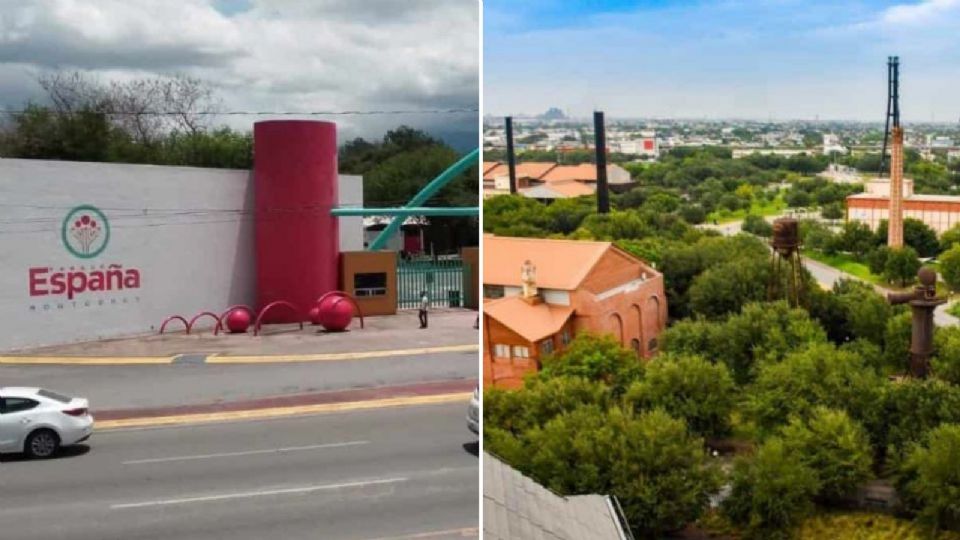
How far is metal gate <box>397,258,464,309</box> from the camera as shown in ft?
8.80

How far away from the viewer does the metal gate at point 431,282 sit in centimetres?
268

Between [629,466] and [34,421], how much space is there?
2406 mm

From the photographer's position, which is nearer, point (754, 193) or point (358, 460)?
point (358, 460)

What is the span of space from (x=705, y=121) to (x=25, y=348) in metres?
2.72

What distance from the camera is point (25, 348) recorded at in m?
2.20

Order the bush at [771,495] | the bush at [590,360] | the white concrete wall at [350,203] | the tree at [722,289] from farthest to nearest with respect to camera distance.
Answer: the tree at [722,289], the bush at [771,495], the bush at [590,360], the white concrete wall at [350,203]

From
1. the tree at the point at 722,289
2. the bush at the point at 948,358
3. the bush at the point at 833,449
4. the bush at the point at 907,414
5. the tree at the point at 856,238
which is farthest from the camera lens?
the tree at the point at 856,238

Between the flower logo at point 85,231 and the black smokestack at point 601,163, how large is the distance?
6.08ft

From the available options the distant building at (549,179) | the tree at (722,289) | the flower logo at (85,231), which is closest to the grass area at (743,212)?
the tree at (722,289)

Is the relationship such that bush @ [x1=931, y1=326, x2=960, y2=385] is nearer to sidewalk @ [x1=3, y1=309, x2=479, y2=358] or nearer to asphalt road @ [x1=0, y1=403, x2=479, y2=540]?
sidewalk @ [x1=3, y1=309, x2=479, y2=358]

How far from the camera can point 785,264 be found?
4434 mm

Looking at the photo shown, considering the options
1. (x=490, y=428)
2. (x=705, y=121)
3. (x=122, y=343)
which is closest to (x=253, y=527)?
(x=122, y=343)

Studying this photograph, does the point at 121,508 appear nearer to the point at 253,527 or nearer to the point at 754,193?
the point at 253,527

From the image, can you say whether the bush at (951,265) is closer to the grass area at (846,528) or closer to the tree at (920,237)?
the tree at (920,237)
